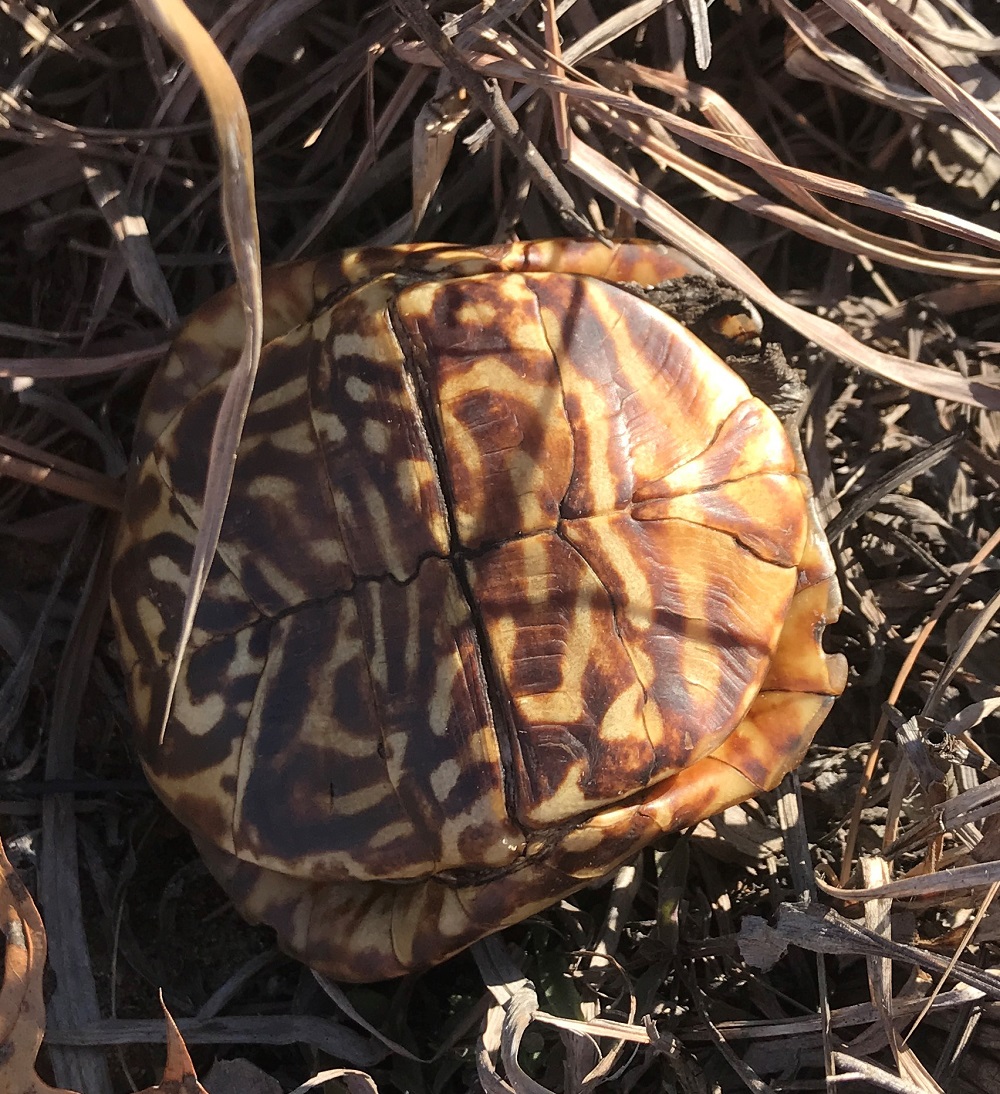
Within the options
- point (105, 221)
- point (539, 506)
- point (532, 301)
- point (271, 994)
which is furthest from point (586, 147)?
point (271, 994)

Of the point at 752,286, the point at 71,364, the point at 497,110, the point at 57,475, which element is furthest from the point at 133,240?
the point at 752,286

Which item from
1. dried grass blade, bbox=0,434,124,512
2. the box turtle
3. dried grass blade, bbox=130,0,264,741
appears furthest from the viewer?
dried grass blade, bbox=0,434,124,512

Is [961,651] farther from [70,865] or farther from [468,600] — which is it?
[70,865]

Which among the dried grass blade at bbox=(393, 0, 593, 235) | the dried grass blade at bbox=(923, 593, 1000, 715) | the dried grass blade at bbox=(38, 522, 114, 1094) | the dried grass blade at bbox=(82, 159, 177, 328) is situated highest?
the dried grass blade at bbox=(393, 0, 593, 235)

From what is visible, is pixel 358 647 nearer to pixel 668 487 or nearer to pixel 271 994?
pixel 668 487

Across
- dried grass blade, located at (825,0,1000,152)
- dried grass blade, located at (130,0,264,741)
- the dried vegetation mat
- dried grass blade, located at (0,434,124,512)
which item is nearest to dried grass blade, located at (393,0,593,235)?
the dried vegetation mat

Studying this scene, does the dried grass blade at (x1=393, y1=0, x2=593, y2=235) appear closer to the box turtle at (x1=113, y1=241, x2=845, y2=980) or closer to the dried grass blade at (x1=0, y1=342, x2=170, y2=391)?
the box turtle at (x1=113, y1=241, x2=845, y2=980)

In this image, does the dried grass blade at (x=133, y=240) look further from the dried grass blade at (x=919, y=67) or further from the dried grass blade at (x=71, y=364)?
the dried grass blade at (x=919, y=67)
